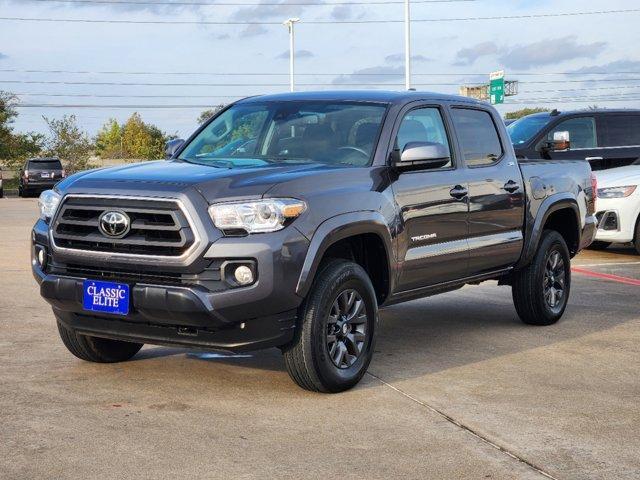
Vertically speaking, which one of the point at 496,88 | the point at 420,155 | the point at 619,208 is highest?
the point at 496,88

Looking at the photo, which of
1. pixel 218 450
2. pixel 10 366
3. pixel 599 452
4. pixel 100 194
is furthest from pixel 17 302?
pixel 599 452

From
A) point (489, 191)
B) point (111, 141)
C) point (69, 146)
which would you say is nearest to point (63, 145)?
point (69, 146)

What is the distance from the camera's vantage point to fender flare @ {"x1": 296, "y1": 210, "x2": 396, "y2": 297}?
234 inches

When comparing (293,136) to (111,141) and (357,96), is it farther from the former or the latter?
(111,141)

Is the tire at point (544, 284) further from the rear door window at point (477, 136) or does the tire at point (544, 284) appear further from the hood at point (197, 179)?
the hood at point (197, 179)

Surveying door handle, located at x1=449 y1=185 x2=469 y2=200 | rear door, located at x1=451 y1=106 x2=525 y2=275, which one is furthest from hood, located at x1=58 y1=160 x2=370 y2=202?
rear door, located at x1=451 y1=106 x2=525 y2=275

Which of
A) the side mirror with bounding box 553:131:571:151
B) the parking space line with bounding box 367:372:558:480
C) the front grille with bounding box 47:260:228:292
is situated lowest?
the parking space line with bounding box 367:372:558:480

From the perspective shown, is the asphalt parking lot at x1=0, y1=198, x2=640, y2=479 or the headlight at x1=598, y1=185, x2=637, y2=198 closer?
the asphalt parking lot at x1=0, y1=198, x2=640, y2=479

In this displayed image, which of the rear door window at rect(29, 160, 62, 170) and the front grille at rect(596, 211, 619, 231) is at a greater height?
the rear door window at rect(29, 160, 62, 170)

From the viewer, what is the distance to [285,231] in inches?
231

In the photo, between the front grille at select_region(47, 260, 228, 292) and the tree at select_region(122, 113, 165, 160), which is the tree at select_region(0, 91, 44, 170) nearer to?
the tree at select_region(122, 113, 165, 160)

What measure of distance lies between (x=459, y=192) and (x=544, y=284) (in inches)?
69.8

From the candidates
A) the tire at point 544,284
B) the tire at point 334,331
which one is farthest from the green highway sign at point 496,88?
the tire at point 334,331

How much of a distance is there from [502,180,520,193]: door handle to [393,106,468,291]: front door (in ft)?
2.17
